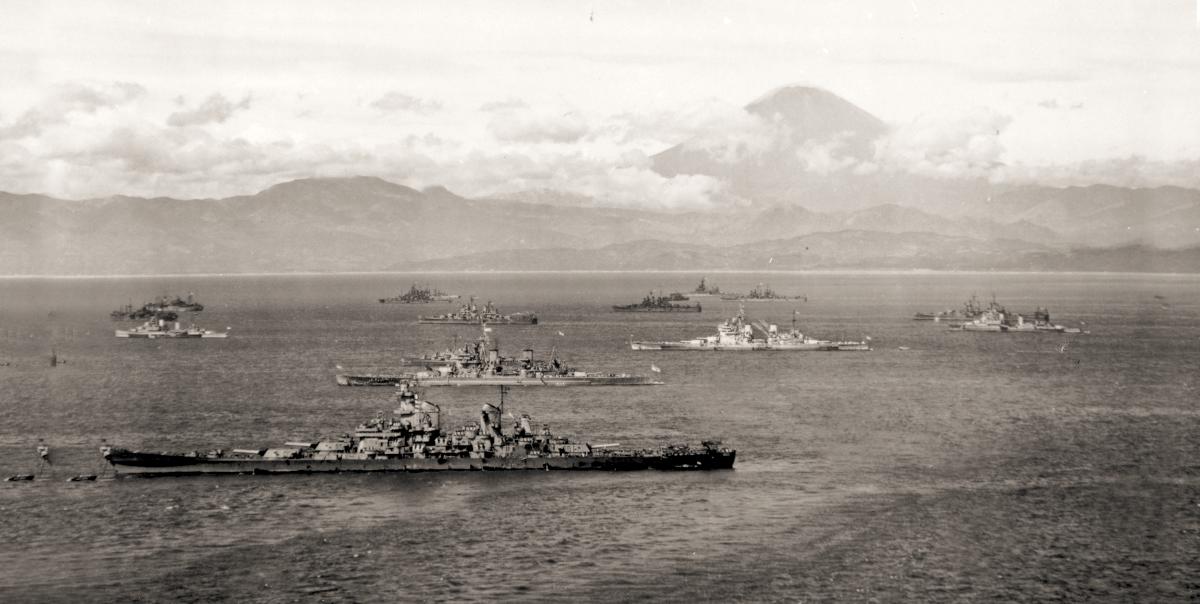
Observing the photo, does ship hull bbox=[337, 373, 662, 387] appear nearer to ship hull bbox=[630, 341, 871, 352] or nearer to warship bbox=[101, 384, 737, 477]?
ship hull bbox=[630, 341, 871, 352]

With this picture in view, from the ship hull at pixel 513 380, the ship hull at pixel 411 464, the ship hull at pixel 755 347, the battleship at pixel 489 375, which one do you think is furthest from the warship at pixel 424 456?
the ship hull at pixel 755 347

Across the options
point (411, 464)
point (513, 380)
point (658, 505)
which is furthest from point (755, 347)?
point (658, 505)

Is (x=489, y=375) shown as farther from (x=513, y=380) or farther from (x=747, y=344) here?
(x=747, y=344)

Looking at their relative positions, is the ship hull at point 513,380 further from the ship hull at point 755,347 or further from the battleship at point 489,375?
the ship hull at point 755,347

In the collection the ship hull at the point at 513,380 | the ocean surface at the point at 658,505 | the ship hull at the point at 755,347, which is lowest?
the ocean surface at the point at 658,505

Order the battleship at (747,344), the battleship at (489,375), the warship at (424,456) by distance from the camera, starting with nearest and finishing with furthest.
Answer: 1. the warship at (424,456)
2. the battleship at (489,375)
3. the battleship at (747,344)

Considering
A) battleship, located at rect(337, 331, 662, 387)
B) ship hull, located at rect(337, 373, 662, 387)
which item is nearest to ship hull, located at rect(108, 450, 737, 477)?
battleship, located at rect(337, 331, 662, 387)
